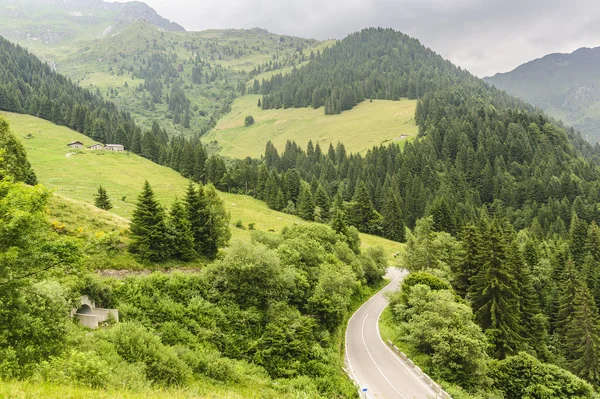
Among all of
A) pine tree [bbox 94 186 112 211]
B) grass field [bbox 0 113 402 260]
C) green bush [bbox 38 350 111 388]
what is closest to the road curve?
green bush [bbox 38 350 111 388]

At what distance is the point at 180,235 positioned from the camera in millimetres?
45000

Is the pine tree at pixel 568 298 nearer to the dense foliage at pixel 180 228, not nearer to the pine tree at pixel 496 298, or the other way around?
the pine tree at pixel 496 298

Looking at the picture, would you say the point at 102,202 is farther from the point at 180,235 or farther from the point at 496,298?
the point at 496,298

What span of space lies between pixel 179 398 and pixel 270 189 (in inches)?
4223

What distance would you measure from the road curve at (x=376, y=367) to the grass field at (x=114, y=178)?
34.3 m

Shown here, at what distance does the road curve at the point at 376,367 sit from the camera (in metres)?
30.4

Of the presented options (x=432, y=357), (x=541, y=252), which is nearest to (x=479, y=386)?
(x=432, y=357)

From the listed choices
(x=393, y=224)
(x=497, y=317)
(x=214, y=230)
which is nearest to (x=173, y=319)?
(x=214, y=230)

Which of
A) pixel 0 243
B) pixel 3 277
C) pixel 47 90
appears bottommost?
pixel 3 277

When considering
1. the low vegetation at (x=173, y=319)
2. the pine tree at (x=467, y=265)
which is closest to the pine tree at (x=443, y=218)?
the pine tree at (x=467, y=265)

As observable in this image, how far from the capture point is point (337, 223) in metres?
73.2

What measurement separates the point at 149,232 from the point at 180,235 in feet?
13.0

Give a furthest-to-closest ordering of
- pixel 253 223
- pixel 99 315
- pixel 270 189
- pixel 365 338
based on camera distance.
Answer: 1. pixel 270 189
2. pixel 253 223
3. pixel 365 338
4. pixel 99 315

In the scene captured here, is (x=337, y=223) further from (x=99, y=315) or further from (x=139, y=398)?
(x=139, y=398)
